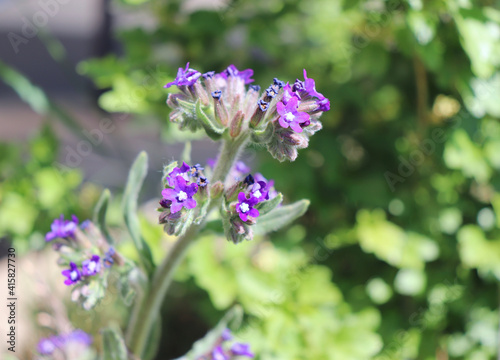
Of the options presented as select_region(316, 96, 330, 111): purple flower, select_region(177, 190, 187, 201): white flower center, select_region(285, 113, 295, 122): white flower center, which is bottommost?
select_region(177, 190, 187, 201): white flower center

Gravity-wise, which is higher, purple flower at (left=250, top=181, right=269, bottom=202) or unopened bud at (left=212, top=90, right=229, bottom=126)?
unopened bud at (left=212, top=90, right=229, bottom=126)

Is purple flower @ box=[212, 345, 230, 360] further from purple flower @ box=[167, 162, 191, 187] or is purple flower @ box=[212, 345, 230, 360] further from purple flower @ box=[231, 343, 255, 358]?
purple flower @ box=[167, 162, 191, 187]

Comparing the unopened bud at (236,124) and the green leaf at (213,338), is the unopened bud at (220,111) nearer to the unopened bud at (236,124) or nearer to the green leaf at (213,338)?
the unopened bud at (236,124)

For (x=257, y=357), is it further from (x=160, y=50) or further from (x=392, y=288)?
(x=160, y=50)

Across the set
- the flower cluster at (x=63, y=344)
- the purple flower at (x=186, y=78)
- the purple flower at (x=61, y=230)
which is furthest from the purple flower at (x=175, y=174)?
the flower cluster at (x=63, y=344)

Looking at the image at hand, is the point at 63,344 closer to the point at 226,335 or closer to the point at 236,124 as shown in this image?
the point at 226,335

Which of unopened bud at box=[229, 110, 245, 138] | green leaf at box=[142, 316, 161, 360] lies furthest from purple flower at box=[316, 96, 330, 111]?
green leaf at box=[142, 316, 161, 360]

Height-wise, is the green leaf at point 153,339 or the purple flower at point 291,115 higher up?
the purple flower at point 291,115

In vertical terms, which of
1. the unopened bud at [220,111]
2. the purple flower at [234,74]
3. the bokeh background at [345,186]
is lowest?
the bokeh background at [345,186]

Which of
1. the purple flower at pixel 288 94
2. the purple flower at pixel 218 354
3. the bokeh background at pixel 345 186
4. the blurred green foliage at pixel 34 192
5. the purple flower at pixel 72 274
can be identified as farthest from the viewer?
the blurred green foliage at pixel 34 192
